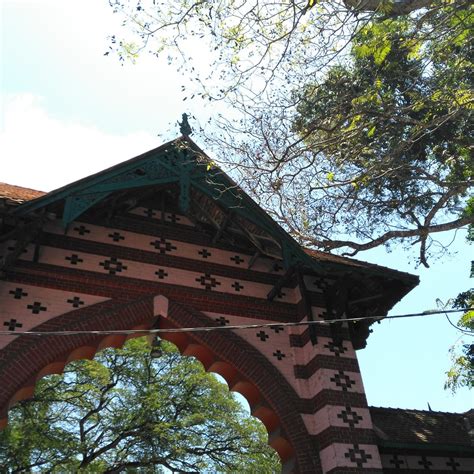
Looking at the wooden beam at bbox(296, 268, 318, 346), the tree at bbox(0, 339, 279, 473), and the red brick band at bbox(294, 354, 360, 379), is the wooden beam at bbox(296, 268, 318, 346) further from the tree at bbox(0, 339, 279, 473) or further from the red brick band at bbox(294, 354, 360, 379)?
the tree at bbox(0, 339, 279, 473)

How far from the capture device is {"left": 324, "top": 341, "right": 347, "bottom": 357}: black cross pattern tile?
10913 mm

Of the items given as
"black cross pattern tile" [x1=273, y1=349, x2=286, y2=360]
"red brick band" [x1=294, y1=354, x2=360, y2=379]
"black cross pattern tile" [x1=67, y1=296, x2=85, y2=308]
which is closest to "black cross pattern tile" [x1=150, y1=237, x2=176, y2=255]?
"black cross pattern tile" [x1=67, y1=296, x2=85, y2=308]

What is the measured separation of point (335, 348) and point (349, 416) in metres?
1.34

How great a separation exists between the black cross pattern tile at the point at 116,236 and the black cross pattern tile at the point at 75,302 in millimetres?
1472

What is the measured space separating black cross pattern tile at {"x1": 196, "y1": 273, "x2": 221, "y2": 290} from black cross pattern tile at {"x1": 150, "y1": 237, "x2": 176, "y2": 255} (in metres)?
0.82

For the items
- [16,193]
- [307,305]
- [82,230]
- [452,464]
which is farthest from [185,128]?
[452,464]

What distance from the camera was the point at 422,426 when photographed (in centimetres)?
1159

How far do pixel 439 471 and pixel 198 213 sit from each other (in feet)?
22.1

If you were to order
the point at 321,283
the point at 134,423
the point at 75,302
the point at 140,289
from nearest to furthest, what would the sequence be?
the point at 75,302 < the point at 140,289 < the point at 321,283 < the point at 134,423

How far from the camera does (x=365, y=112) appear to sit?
922 cm

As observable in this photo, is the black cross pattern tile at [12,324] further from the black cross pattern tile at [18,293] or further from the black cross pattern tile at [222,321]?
the black cross pattern tile at [222,321]

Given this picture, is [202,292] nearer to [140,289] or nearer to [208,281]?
[208,281]

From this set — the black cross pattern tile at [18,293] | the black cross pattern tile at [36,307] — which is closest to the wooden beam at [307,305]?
the black cross pattern tile at [36,307]

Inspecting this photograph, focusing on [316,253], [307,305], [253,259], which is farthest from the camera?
[316,253]
